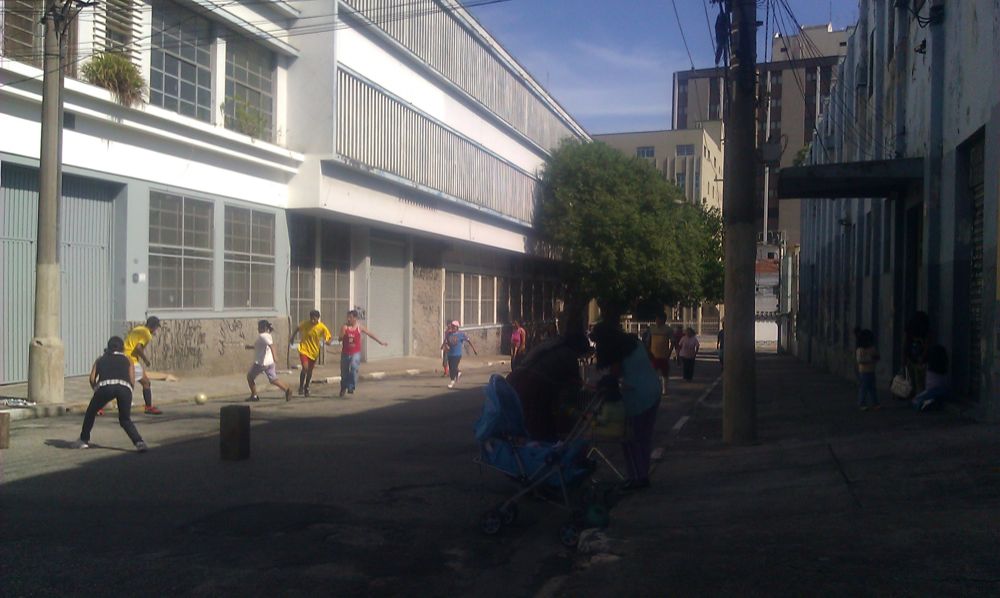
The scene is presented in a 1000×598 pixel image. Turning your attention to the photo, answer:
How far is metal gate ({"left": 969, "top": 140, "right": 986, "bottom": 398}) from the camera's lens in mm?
13289

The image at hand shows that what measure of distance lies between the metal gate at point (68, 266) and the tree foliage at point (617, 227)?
25.5 m

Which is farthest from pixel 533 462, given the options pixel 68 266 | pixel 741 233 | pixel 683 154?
pixel 683 154

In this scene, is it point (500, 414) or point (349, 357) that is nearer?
point (500, 414)

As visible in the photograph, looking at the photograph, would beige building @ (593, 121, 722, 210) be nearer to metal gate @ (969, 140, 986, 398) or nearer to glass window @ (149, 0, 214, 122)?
glass window @ (149, 0, 214, 122)

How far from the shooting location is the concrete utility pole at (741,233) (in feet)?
38.8

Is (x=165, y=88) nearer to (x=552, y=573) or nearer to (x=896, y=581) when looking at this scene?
(x=552, y=573)

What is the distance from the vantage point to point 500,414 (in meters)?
7.58

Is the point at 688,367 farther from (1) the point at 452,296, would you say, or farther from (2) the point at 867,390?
(1) the point at 452,296

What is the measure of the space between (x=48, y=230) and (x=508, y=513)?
11.0 metres

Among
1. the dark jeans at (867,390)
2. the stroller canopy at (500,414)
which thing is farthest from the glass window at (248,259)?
the stroller canopy at (500,414)

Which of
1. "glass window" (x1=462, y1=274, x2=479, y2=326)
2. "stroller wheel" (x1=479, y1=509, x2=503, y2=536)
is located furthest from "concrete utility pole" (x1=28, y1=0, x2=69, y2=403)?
"glass window" (x1=462, y1=274, x2=479, y2=326)

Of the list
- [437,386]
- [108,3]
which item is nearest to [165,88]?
[108,3]

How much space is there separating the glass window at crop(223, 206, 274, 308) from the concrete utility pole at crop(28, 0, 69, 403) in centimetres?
793

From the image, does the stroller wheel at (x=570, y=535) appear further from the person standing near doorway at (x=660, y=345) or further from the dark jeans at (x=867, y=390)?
the person standing near doorway at (x=660, y=345)
